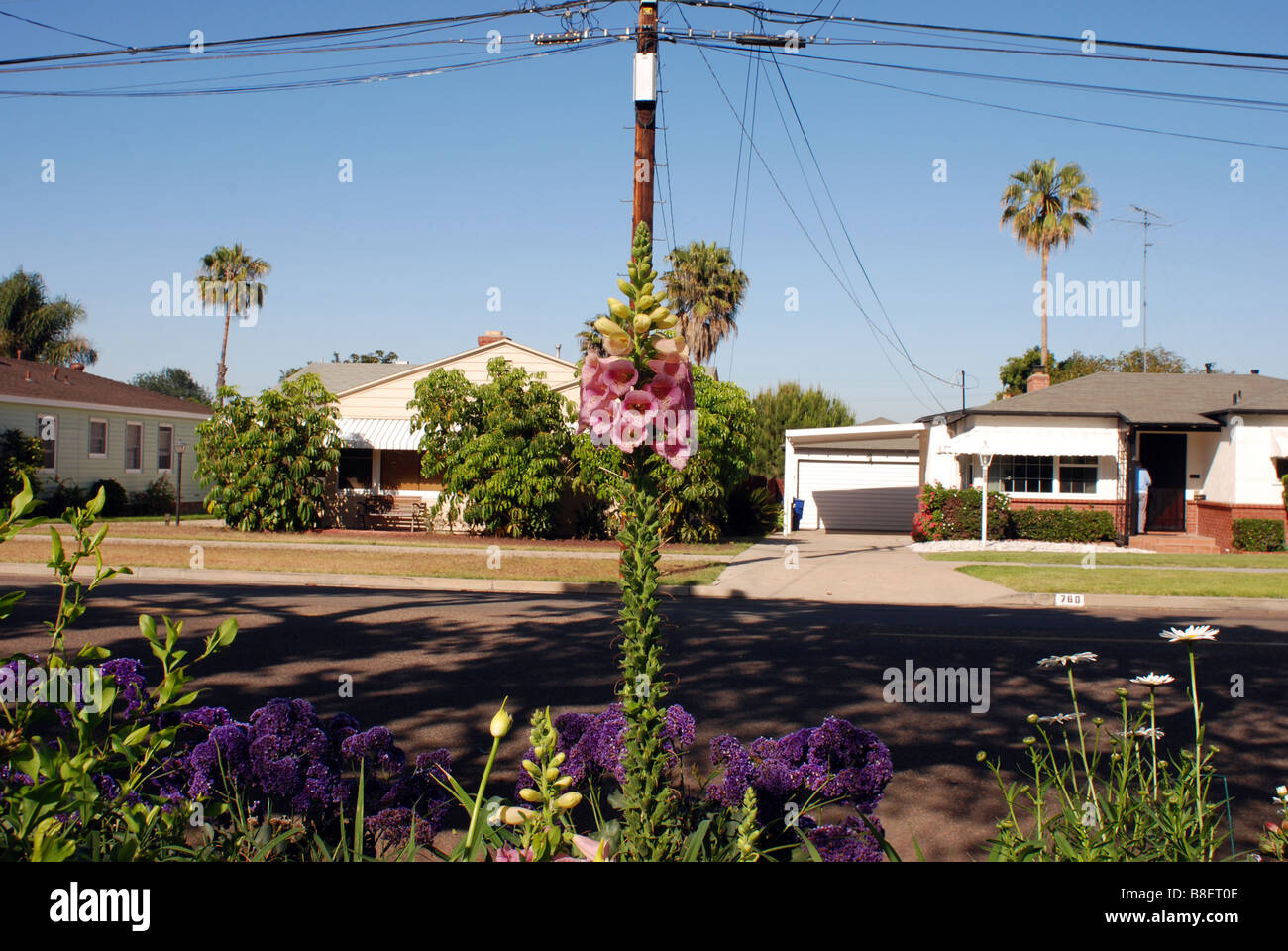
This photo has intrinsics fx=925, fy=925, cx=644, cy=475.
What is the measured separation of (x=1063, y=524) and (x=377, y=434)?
18.5 m

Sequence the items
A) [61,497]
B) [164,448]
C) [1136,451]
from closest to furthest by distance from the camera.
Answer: [1136,451] < [61,497] < [164,448]

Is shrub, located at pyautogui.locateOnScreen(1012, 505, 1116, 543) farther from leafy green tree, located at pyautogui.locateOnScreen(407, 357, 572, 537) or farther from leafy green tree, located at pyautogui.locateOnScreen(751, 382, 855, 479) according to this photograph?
leafy green tree, located at pyautogui.locateOnScreen(751, 382, 855, 479)

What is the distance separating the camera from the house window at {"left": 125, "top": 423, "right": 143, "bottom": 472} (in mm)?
31016

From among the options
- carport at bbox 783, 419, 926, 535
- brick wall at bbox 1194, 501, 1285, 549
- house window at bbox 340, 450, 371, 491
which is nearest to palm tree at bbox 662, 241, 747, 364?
carport at bbox 783, 419, 926, 535

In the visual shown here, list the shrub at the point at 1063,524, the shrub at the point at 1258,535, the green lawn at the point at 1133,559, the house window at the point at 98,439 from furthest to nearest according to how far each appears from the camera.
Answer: the house window at the point at 98,439, the shrub at the point at 1063,524, the shrub at the point at 1258,535, the green lawn at the point at 1133,559

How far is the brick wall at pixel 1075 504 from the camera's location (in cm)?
2345

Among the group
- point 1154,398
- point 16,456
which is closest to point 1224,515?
point 1154,398

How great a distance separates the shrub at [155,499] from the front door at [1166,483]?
30.5 metres

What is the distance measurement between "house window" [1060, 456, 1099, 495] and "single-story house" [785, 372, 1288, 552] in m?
0.03

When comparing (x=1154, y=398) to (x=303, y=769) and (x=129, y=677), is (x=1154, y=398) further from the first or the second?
(x=129, y=677)

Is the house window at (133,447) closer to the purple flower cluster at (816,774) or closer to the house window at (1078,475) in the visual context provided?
the house window at (1078,475)

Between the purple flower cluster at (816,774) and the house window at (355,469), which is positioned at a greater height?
the house window at (355,469)

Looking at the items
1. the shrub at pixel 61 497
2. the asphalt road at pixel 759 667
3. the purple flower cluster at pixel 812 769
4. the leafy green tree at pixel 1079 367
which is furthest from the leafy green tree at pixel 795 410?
the purple flower cluster at pixel 812 769

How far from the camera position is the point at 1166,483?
25281mm
